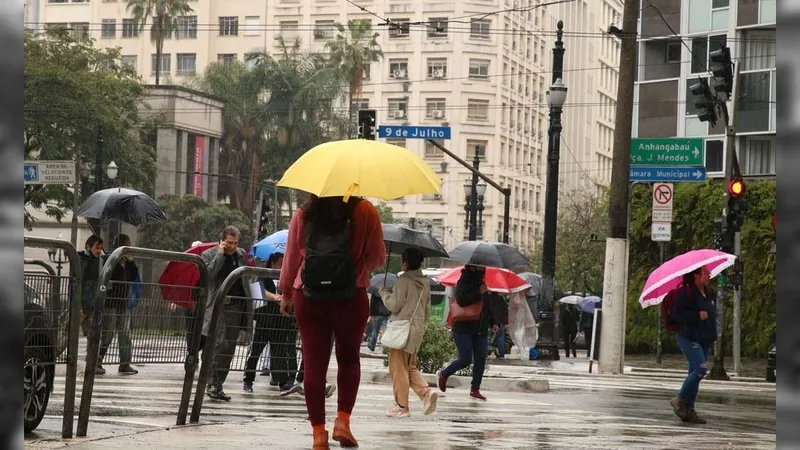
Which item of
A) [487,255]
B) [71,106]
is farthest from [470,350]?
[71,106]

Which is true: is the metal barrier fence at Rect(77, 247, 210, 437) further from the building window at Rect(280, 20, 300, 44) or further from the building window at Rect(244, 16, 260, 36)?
the building window at Rect(244, 16, 260, 36)

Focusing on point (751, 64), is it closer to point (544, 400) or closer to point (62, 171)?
point (62, 171)

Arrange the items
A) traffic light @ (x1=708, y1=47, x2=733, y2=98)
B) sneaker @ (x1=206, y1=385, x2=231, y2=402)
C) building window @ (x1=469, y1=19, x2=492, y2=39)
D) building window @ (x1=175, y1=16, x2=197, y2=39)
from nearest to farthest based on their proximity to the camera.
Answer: sneaker @ (x1=206, y1=385, x2=231, y2=402), traffic light @ (x1=708, y1=47, x2=733, y2=98), building window @ (x1=469, y1=19, x2=492, y2=39), building window @ (x1=175, y1=16, x2=197, y2=39)

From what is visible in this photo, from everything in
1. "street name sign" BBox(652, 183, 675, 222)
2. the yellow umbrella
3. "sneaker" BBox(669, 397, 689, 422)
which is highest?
"street name sign" BBox(652, 183, 675, 222)

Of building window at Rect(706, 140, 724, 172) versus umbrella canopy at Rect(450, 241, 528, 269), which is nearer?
umbrella canopy at Rect(450, 241, 528, 269)

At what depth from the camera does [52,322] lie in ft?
27.2

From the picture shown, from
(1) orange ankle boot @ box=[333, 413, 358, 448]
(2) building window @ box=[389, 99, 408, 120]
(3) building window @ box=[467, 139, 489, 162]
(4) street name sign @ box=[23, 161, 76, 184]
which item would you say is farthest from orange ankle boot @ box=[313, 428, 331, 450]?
(2) building window @ box=[389, 99, 408, 120]

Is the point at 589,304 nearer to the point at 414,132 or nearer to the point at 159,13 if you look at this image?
the point at 414,132

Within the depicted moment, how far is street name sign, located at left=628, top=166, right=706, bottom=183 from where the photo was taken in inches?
1005

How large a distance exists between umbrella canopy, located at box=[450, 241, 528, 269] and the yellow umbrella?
9.06 metres

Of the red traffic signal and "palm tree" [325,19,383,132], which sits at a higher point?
"palm tree" [325,19,383,132]

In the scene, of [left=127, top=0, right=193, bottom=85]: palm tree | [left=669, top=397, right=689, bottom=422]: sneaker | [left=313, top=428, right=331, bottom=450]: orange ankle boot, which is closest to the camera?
[left=313, top=428, right=331, bottom=450]: orange ankle boot

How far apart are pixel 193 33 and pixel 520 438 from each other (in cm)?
10843

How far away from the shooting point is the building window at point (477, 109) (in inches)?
4294
